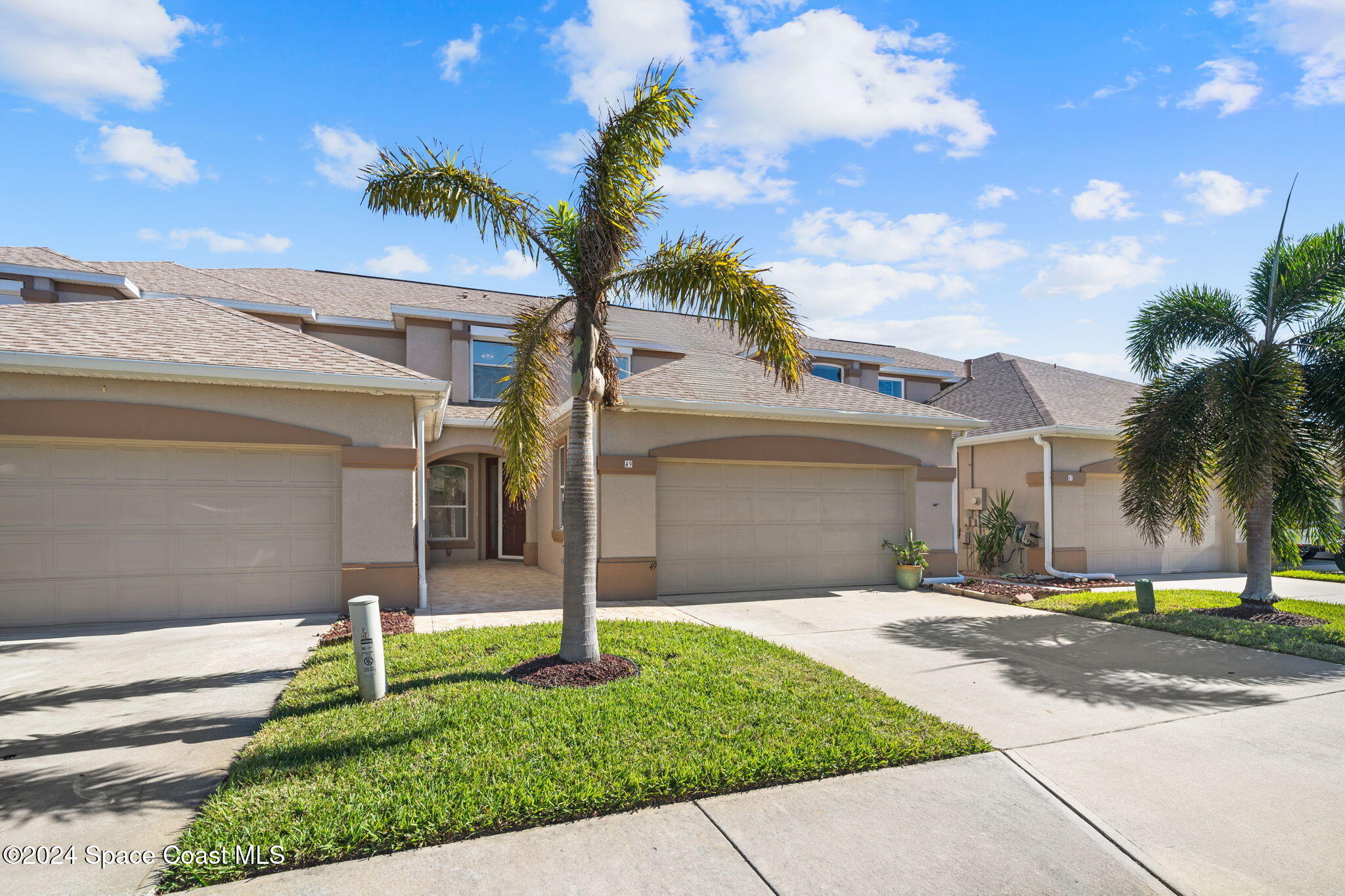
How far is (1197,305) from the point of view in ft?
35.1

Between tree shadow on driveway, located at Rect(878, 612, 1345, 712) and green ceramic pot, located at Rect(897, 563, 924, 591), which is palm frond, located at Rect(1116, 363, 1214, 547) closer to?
tree shadow on driveway, located at Rect(878, 612, 1345, 712)

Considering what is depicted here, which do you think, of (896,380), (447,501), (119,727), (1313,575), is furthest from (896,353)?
(119,727)

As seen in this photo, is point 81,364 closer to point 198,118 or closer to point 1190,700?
point 198,118

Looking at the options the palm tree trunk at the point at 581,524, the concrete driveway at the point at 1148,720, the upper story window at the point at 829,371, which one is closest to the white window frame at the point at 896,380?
the upper story window at the point at 829,371

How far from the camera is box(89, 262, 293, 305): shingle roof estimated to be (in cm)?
1573

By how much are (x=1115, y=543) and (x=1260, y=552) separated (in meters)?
5.07

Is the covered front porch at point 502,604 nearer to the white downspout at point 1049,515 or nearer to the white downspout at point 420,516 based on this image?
the white downspout at point 420,516

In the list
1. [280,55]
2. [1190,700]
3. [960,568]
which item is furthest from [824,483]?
[280,55]

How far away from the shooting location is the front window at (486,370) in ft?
55.8

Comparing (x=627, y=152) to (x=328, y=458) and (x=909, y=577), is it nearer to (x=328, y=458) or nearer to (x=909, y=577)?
(x=328, y=458)

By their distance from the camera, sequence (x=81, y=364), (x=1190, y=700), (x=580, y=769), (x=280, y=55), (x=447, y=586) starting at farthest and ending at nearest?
(x=447, y=586), (x=280, y=55), (x=81, y=364), (x=1190, y=700), (x=580, y=769)

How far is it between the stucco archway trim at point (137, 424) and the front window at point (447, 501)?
8.50 m

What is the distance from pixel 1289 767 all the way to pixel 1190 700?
1.54m

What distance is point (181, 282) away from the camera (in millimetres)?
16281
